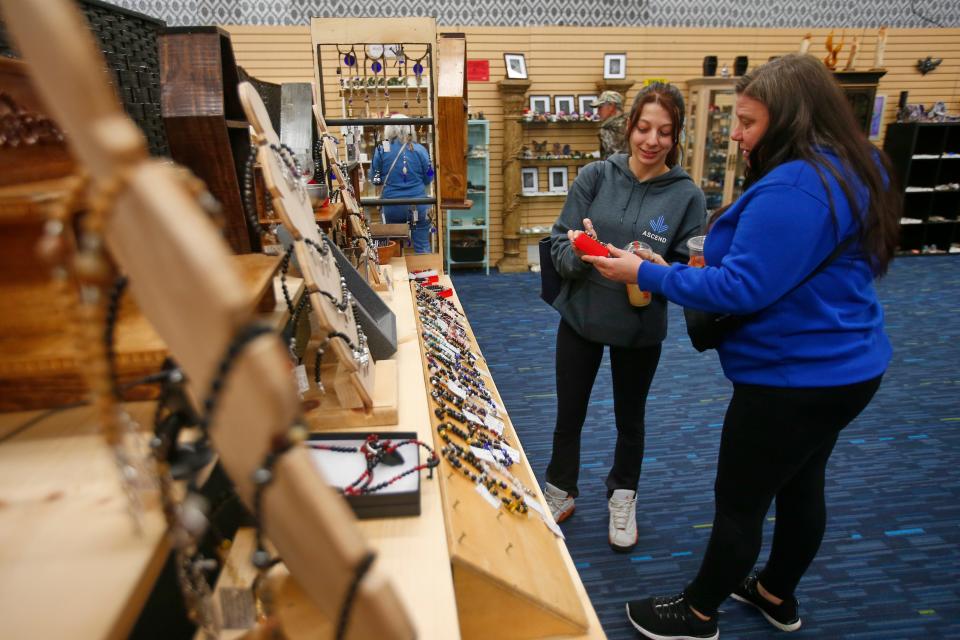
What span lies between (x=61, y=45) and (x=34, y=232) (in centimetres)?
65

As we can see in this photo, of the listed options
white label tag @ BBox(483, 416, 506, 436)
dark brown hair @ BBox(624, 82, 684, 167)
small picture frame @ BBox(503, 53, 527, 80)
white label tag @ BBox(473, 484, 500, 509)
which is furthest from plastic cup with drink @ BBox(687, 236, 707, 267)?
small picture frame @ BBox(503, 53, 527, 80)

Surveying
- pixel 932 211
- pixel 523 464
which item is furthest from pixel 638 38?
pixel 523 464

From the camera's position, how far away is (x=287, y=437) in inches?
14.0

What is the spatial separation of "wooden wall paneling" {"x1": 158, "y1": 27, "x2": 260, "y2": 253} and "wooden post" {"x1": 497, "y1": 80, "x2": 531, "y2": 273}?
5.68 meters

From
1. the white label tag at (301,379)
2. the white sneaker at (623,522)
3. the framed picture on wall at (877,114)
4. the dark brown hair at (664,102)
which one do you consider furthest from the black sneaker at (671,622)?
the framed picture on wall at (877,114)

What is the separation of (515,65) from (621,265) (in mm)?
5714

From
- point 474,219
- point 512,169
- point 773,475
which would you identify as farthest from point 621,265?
point 474,219

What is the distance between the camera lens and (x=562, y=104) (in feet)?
22.3

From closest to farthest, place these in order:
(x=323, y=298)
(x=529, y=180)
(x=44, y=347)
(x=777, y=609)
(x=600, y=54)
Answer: (x=44, y=347), (x=323, y=298), (x=777, y=609), (x=600, y=54), (x=529, y=180)

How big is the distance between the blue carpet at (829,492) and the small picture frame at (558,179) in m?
2.98

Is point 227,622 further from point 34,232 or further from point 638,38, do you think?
point 638,38

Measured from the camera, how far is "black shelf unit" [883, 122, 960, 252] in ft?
23.8

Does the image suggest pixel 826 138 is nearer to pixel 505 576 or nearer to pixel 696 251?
pixel 696 251

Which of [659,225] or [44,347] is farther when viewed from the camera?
[659,225]
